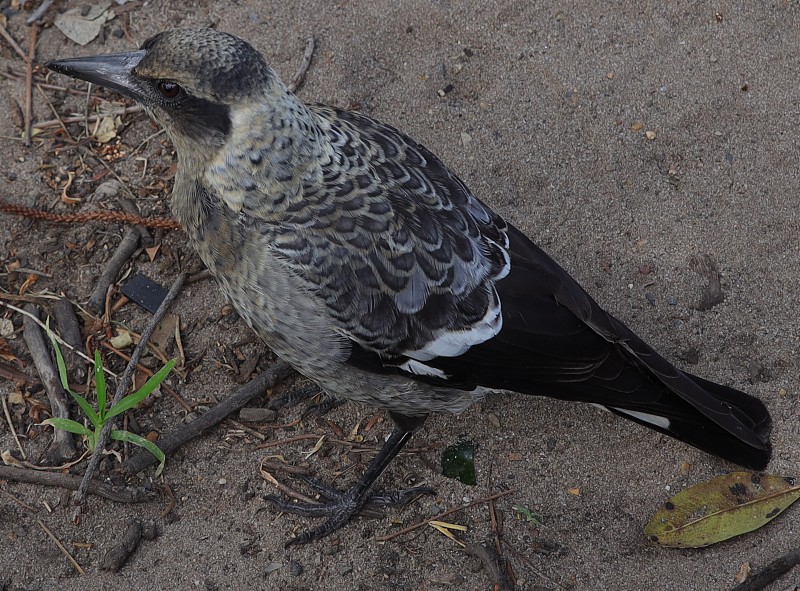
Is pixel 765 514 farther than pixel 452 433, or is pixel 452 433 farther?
pixel 452 433

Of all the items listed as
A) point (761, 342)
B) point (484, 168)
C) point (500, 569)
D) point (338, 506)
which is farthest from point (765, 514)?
point (484, 168)

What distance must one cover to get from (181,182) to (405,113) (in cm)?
130

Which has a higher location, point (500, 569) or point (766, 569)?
point (766, 569)

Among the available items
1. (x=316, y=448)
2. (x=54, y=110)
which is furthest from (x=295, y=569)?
(x=54, y=110)

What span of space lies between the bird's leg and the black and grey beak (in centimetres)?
131

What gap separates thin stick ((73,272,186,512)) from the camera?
2818mm

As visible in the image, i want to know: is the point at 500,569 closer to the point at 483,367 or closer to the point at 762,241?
the point at 483,367

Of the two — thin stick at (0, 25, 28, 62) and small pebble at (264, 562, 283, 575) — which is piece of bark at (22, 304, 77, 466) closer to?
small pebble at (264, 562, 283, 575)

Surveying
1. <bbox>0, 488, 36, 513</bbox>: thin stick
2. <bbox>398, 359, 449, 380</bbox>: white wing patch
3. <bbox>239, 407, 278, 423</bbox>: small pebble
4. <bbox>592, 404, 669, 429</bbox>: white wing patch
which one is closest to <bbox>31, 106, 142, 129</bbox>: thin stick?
<bbox>239, 407, 278, 423</bbox>: small pebble

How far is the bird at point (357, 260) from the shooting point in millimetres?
2432

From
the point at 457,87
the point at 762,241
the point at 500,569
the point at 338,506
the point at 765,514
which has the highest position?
the point at 762,241

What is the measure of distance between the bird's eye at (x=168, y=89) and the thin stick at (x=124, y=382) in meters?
1.00

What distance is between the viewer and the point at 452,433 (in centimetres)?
311

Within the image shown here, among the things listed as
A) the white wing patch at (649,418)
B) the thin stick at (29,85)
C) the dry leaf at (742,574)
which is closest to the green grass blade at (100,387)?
the thin stick at (29,85)
